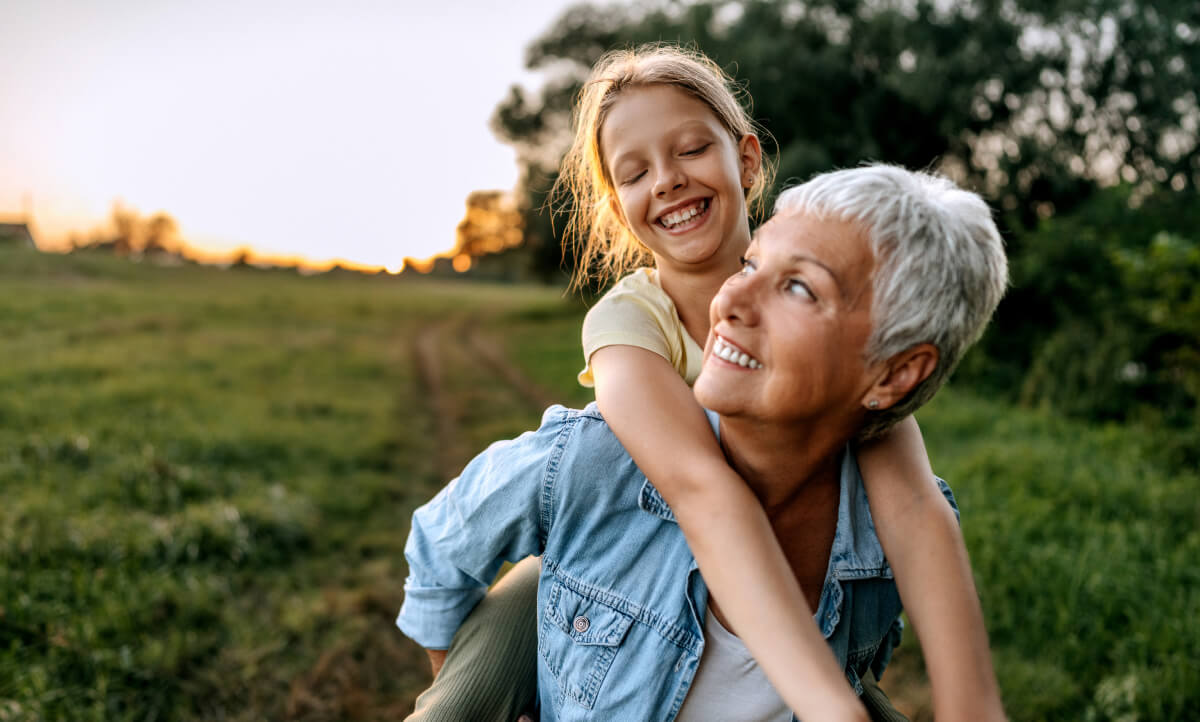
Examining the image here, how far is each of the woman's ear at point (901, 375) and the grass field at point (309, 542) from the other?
106 inches

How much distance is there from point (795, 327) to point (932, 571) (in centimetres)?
59

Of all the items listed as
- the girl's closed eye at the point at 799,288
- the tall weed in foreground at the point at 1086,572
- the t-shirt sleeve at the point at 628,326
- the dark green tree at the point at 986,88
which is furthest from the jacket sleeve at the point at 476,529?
the dark green tree at the point at 986,88

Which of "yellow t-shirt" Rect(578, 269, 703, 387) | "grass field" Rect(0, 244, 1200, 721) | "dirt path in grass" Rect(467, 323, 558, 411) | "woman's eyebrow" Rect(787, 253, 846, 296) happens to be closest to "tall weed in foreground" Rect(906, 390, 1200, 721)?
"grass field" Rect(0, 244, 1200, 721)

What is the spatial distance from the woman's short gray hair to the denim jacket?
0.44m

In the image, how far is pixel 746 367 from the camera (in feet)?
5.02

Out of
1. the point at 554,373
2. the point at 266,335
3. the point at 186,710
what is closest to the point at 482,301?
the point at 266,335

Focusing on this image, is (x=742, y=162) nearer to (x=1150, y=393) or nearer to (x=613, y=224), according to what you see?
(x=613, y=224)

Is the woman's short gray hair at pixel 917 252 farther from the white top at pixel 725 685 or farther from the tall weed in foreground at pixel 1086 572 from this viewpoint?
the tall weed in foreground at pixel 1086 572

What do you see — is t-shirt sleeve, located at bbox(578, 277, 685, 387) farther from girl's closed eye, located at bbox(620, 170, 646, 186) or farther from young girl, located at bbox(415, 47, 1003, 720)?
girl's closed eye, located at bbox(620, 170, 646, 186)

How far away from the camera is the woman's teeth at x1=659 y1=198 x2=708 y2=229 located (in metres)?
2.12

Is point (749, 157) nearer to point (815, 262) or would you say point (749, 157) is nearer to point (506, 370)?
point (815, 262)

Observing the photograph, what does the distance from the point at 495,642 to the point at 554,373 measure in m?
10.0

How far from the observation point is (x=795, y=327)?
1.48 metres

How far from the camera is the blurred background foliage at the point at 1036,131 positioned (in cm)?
828
